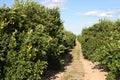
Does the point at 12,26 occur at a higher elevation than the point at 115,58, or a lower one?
higher

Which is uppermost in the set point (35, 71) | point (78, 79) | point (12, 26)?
point (12, 26)

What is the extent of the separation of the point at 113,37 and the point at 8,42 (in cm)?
711

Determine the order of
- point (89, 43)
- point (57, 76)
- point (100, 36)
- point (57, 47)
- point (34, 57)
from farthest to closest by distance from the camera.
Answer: point (89, 43)
point (100, 36)
point (57, 47)
point (57, 76)
point (34, 57)

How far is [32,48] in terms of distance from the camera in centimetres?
1272

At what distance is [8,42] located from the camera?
39.8 ft

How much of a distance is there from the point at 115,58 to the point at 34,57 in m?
4.57

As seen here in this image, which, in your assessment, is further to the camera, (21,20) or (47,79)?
(47,79)

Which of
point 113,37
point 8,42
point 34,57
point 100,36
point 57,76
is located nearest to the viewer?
point 8,42

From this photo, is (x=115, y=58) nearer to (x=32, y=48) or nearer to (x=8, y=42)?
(x=32, y=48)

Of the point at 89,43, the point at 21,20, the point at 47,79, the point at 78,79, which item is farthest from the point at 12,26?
the point at 89,43

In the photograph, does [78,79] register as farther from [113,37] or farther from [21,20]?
[21,20]

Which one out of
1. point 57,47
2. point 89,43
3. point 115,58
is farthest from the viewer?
point 89,43

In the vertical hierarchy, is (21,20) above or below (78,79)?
above

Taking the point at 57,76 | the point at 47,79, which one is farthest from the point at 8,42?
the point at 57,76
